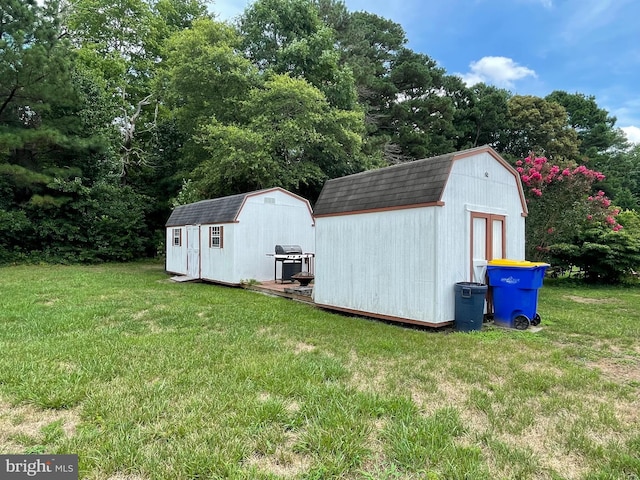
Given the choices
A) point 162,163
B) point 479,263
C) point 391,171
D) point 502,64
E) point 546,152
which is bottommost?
point 479,263

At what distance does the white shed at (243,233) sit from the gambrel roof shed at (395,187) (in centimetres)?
363

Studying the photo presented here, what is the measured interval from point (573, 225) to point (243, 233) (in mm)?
9988

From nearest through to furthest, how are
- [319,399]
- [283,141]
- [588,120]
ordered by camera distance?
1. [319,399]
2. [283,141]
3. [588,120]

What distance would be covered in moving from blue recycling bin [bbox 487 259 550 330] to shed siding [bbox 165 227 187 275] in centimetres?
1001

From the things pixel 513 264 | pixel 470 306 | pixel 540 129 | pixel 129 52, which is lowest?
pixel 470 306

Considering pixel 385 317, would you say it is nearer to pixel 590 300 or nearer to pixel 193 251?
pixel 590 300

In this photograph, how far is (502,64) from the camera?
72.3 feet

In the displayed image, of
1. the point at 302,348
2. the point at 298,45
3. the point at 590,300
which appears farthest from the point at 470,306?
the point at 298,45

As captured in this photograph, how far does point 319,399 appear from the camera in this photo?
117 inches

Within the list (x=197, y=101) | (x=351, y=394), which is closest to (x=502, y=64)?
(x=197, y=101)

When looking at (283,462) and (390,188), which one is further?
(390,188)

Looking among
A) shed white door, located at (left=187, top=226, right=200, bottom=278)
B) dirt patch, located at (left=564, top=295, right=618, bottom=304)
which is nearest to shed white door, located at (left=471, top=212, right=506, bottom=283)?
dirt patch, located at (left=564, top=295, right=618, bottom=304)

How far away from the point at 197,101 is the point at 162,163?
5.32 metres

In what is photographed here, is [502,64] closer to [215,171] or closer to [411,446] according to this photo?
[215,171]
